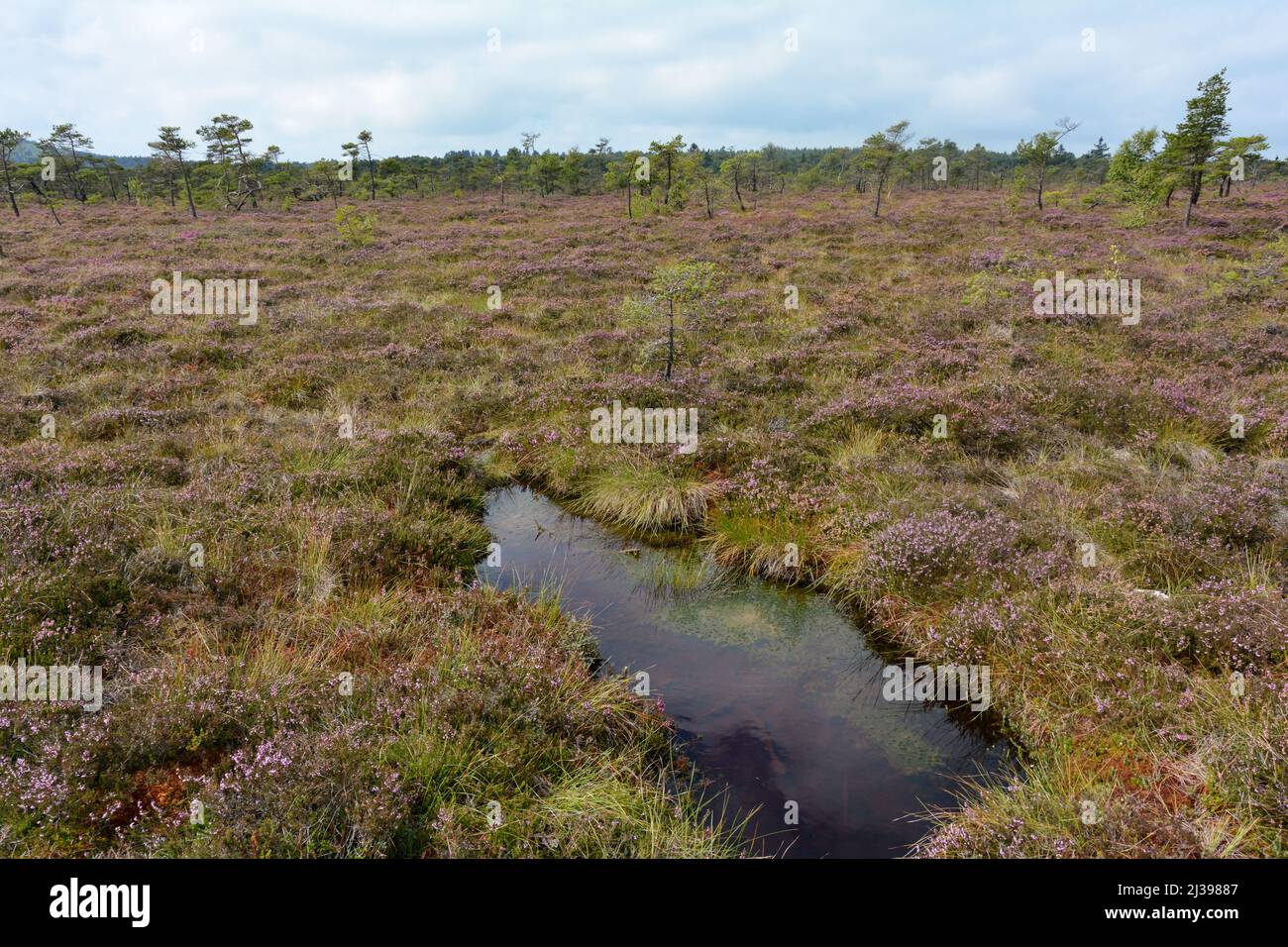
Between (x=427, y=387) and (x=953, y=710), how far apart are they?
1134 centimetres

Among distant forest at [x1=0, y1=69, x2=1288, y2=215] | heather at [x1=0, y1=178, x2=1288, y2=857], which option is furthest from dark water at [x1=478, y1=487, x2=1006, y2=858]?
distant forest at [x1=0, y1=69, x2=1288, y2=215]

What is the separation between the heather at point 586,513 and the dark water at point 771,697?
1.28 feet

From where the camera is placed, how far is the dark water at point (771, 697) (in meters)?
4.70

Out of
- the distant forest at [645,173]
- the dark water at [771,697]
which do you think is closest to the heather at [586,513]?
the dark water at [771,697]

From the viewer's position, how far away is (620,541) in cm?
886

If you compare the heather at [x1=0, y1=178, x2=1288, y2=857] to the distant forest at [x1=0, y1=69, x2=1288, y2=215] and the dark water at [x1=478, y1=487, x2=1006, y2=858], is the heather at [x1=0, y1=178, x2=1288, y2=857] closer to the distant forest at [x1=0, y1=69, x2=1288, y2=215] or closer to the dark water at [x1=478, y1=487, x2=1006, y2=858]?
the dark water at [x1=478, y1=487, x2=1006, y2=858]

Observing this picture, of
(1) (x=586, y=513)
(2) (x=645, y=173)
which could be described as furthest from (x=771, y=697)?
(2) (x=645, y=173)

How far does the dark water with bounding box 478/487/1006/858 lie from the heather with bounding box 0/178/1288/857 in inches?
15.3

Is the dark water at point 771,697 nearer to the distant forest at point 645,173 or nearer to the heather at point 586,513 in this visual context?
the heather at point 586,513

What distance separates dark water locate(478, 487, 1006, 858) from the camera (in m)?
4.70

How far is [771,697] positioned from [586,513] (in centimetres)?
460

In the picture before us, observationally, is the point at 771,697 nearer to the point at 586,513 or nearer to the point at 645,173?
the point at 586,513
